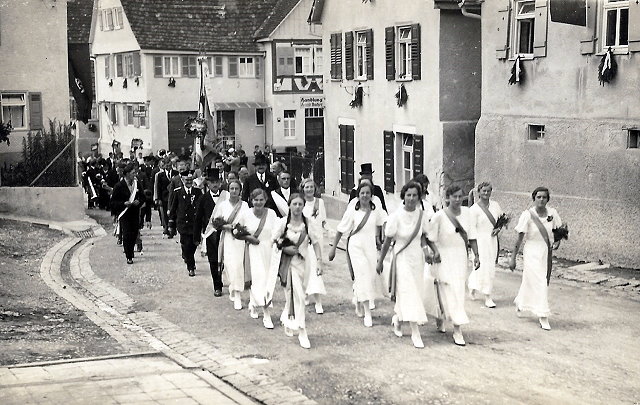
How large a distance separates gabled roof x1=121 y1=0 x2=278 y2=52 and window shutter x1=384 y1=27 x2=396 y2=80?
73.0ft

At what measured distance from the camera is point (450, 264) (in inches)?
440

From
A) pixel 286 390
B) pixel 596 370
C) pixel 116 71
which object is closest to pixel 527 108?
pixel 596 370

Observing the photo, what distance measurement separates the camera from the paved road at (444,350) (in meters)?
9.02

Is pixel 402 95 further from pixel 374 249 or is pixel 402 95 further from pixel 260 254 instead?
pixel 260 254

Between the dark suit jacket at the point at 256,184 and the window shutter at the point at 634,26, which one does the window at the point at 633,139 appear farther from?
the dark suit jacket at the point at 256,184

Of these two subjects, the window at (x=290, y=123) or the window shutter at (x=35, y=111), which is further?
the window at (x=290, y=123)

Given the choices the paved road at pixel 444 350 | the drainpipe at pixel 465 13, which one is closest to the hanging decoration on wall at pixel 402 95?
the drainpipe at pixel 465 13

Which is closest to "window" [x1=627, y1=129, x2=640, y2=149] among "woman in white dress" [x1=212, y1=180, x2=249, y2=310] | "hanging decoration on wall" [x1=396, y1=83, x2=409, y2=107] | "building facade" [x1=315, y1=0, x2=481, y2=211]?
"building facade" [x1=315, y1=0, x2=481, y2=211]

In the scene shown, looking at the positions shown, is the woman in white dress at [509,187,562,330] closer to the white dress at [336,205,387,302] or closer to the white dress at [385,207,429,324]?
the white dress at [385,207,429,324]

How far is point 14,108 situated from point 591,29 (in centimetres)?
1707

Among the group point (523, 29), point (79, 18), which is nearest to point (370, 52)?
point (523, 29)

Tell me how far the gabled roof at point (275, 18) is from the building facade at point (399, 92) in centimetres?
1648

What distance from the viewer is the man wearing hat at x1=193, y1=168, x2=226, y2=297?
14.5m

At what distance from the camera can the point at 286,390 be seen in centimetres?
912
